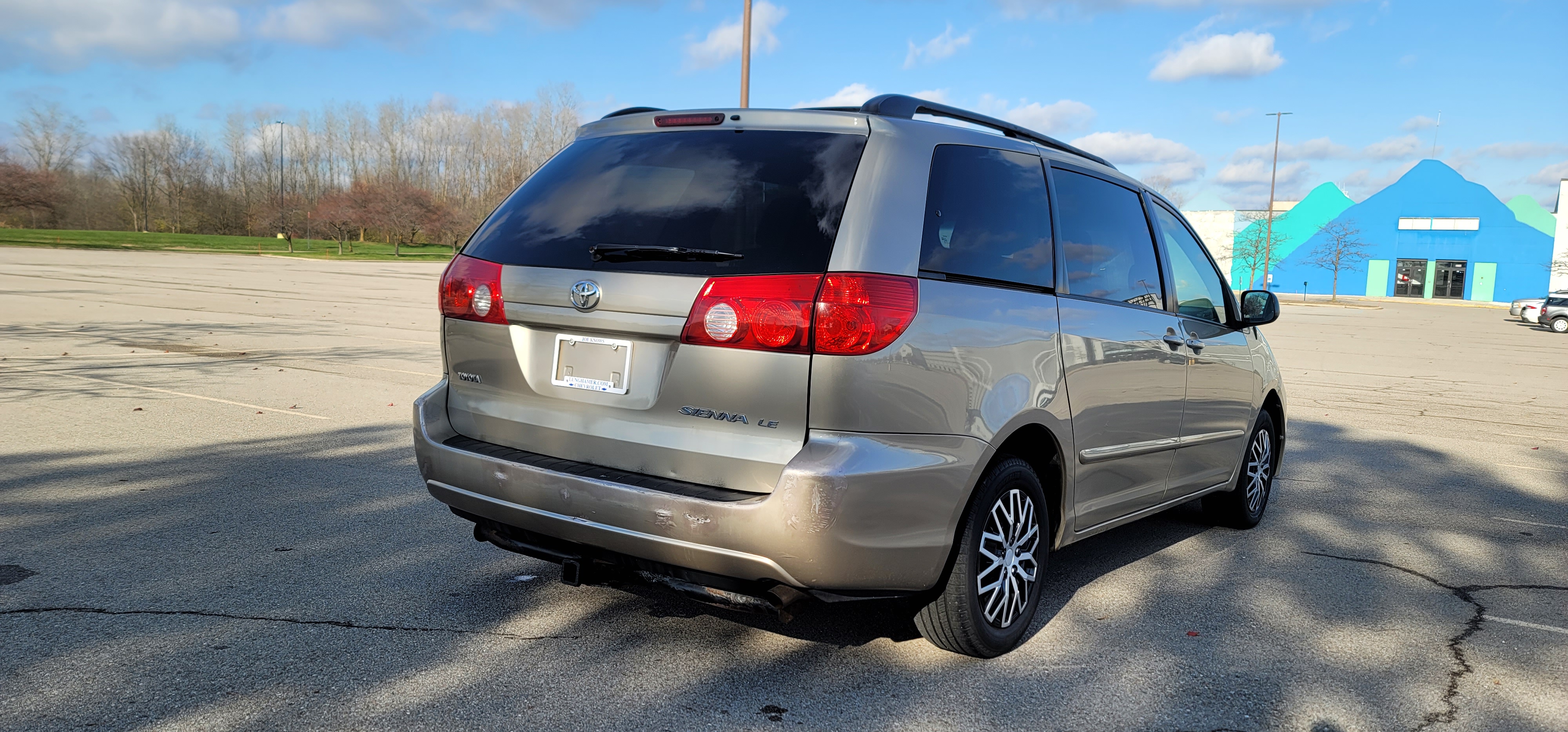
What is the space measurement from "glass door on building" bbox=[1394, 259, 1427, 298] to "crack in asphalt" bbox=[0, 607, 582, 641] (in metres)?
77.1

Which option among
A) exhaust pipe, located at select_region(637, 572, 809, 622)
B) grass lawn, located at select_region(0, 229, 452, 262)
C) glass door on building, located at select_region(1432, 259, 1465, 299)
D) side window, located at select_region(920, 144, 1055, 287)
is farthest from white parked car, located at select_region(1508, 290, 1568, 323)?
grass lawn, located at select_region(0, 229, 452, 262)

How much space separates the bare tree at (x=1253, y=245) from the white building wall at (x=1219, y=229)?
0.53m

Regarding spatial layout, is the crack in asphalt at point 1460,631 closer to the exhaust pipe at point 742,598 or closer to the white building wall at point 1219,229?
the exhaust pipe at point 742,598

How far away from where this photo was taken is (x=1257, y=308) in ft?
17.7

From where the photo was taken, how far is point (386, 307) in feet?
69.5

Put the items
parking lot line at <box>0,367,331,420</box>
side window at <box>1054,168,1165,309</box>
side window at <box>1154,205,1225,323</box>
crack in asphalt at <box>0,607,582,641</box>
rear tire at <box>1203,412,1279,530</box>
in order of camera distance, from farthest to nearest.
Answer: parking lot line at <box>0,367,331,420</box>
rear tire at <box>1203,412,1279,530</box>
side window at <box>1154,205,1225,323</box>
side window at <box>1054,168,1165,309</box>
crack in asphalt at <box>0,607,582,641</box>

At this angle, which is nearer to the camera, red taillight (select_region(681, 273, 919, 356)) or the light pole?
red taillight (select_region(681, 273, 919, 356))

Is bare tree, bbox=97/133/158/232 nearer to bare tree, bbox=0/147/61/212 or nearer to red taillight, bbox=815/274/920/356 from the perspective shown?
bare tree, bbox=0/147/61/212

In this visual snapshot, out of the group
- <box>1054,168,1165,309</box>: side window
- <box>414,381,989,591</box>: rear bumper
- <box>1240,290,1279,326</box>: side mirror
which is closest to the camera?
<box>414,381,989,591</box>: rear bumper

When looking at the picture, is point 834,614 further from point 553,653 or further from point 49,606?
point 49,606

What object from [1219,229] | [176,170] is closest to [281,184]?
[176,170]

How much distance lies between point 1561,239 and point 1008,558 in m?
79.8

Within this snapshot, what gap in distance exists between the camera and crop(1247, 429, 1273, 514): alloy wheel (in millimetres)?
5617

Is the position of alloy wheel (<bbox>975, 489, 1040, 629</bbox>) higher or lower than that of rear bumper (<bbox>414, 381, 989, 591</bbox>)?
lower
